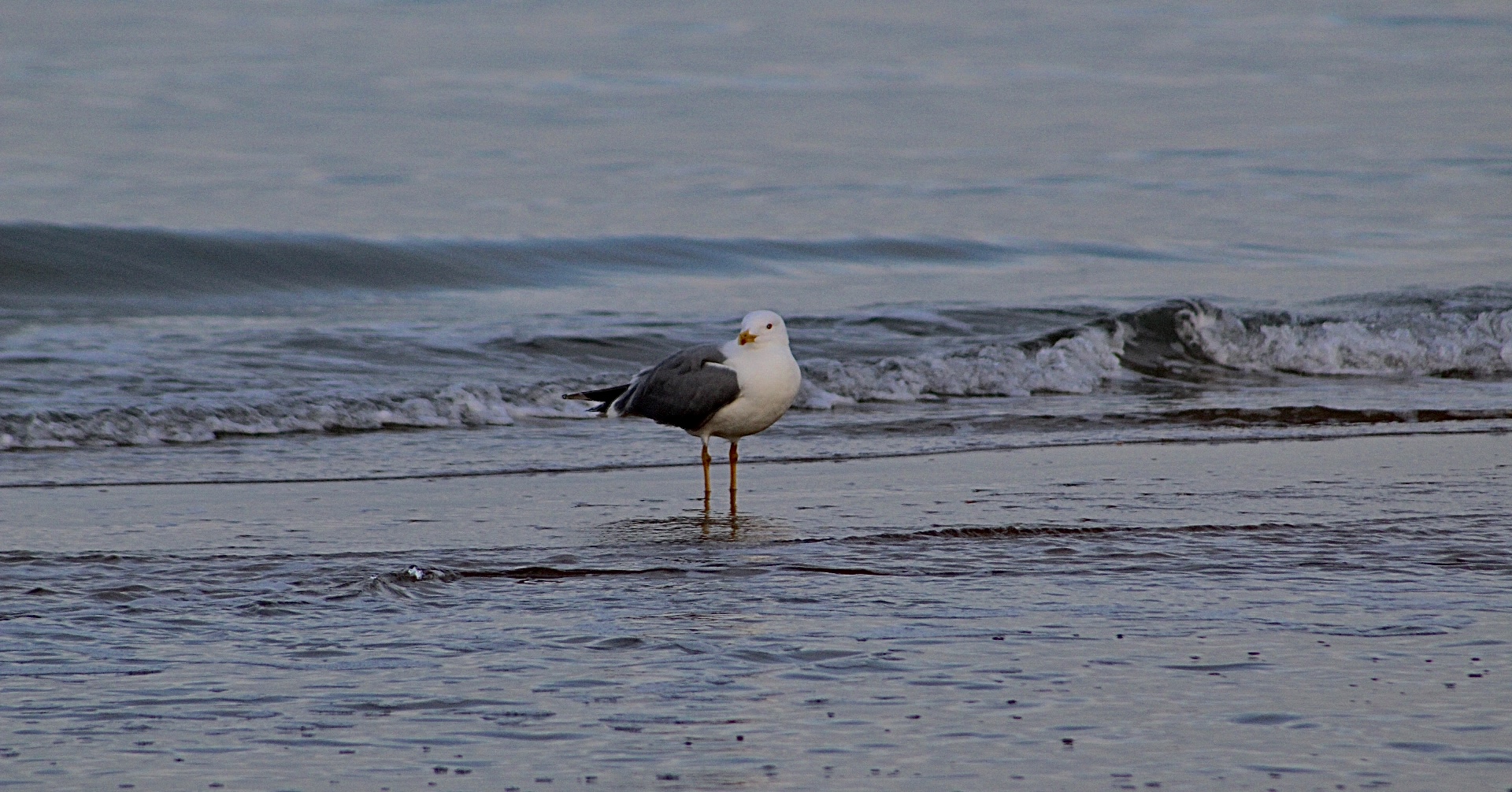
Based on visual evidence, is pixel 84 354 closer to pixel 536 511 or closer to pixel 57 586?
pixel 536 511

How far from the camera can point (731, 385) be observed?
700 centimetres

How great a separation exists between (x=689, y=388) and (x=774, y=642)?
306 centimetres

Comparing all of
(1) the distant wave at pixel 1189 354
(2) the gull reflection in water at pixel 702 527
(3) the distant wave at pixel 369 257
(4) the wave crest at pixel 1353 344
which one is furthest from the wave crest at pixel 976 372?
(3) the distant wave at pixel 369 257

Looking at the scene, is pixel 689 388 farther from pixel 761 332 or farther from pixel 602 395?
pixel 602 395

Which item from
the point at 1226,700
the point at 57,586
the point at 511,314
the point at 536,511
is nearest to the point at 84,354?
the point at 511,314

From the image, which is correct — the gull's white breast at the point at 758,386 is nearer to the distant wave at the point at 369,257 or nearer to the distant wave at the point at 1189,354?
the distant wave at the point at 1189,354

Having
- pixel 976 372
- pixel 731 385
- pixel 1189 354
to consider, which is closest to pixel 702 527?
pixel 731 385

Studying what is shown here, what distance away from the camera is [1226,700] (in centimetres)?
362

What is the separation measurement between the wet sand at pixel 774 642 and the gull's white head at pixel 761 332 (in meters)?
0.78

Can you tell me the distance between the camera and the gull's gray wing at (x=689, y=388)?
7035mm

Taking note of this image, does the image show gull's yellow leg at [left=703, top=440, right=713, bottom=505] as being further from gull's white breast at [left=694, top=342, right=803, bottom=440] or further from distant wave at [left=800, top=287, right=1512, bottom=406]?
distant wave at [left=800, top=287, right=1512, bottom=406]

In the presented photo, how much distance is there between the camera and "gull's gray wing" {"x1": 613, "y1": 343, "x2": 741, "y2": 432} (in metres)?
7.04

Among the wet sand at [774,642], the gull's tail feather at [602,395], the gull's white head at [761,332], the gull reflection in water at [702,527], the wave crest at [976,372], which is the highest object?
the gull's white head at [761,332]

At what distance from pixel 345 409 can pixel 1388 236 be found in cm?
1581
